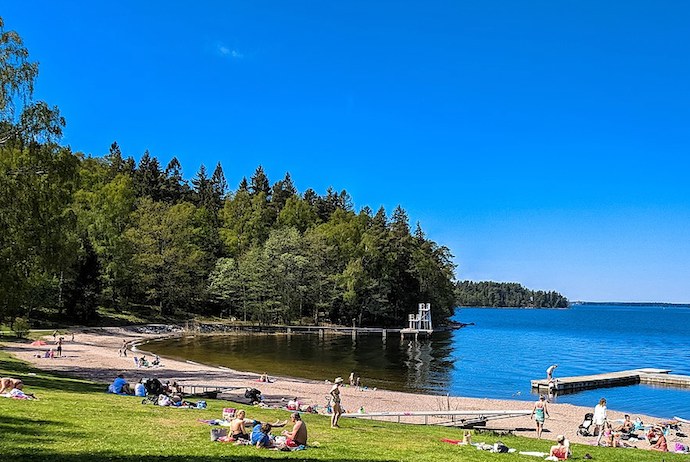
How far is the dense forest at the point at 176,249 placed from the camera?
24641mm

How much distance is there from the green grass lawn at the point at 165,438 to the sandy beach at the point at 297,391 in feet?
9.16

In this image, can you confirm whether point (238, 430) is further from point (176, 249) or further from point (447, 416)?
point (176, 249)

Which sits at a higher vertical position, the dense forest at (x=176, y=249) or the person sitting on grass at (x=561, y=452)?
the dense forest at (x=176, y=249)

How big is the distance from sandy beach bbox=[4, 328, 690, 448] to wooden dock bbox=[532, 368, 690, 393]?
800 cm

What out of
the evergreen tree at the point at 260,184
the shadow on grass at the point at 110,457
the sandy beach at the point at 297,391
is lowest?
the sandy beach at the point at 297,391

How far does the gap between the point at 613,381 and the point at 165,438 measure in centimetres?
4695

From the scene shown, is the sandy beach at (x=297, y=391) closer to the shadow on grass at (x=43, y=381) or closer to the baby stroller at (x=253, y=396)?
the shadow on grass at (x=43, y=381)

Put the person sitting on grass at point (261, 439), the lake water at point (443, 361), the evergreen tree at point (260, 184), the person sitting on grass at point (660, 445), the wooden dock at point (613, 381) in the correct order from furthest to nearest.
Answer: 1. the evergreen tree at point (260, 184)
2. the wooden dock at point (613, 381)
3. the lake water at point (443, 361)
4. the person sitting on grass at point (660, 445)
5. the person sitting on grass at point (261, 439)

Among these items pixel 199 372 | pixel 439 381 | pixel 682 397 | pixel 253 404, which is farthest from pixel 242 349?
pixel 682 397

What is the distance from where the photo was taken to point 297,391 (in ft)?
115

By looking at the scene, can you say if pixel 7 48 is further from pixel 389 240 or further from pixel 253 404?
pixel 389 240

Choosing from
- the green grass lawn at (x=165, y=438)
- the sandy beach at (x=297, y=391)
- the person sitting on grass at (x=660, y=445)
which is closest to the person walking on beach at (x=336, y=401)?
the green grass lawn at (x=165, y=438)

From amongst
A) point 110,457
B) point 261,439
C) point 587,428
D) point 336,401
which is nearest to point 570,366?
point 587,428

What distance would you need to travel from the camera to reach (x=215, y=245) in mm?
97938
